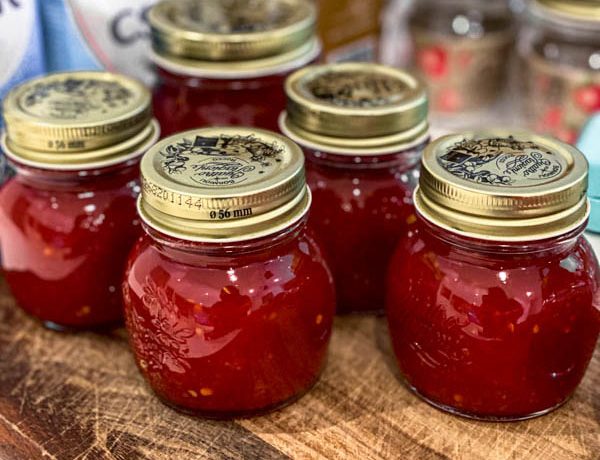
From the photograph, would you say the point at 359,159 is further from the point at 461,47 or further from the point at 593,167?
the point at 461,47

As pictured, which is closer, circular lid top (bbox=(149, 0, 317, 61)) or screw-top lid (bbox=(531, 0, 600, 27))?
circular lid top (bbox=(149, 0, 317, 61))

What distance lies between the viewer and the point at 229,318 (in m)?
0.79

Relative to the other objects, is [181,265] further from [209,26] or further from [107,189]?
[209,26]

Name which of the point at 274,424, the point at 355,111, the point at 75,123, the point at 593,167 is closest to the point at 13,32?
the point at 75,123

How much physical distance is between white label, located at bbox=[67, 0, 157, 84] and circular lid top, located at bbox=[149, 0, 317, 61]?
6 cm

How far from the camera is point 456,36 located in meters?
1.49

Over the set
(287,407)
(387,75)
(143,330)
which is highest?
(387,75)

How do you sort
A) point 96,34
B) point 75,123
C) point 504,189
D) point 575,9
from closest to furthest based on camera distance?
point 504,189
point 75,123
point 96,34
point 575,9

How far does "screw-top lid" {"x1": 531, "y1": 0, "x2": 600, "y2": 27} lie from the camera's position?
125cm

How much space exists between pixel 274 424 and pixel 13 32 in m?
0.57

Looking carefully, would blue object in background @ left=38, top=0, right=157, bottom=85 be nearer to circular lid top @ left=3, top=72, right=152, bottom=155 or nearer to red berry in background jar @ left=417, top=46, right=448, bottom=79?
circular lid top @ left=3, top=72, right=152, bottom=155

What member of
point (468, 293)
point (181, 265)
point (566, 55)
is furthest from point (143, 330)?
point (566, 55)

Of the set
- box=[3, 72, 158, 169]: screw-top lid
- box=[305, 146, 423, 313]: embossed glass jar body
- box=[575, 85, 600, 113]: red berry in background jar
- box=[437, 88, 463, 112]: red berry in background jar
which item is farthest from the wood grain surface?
box=[437, 88, 463, 112]: red berry in background jar

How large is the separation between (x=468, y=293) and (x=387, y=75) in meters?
0.33
